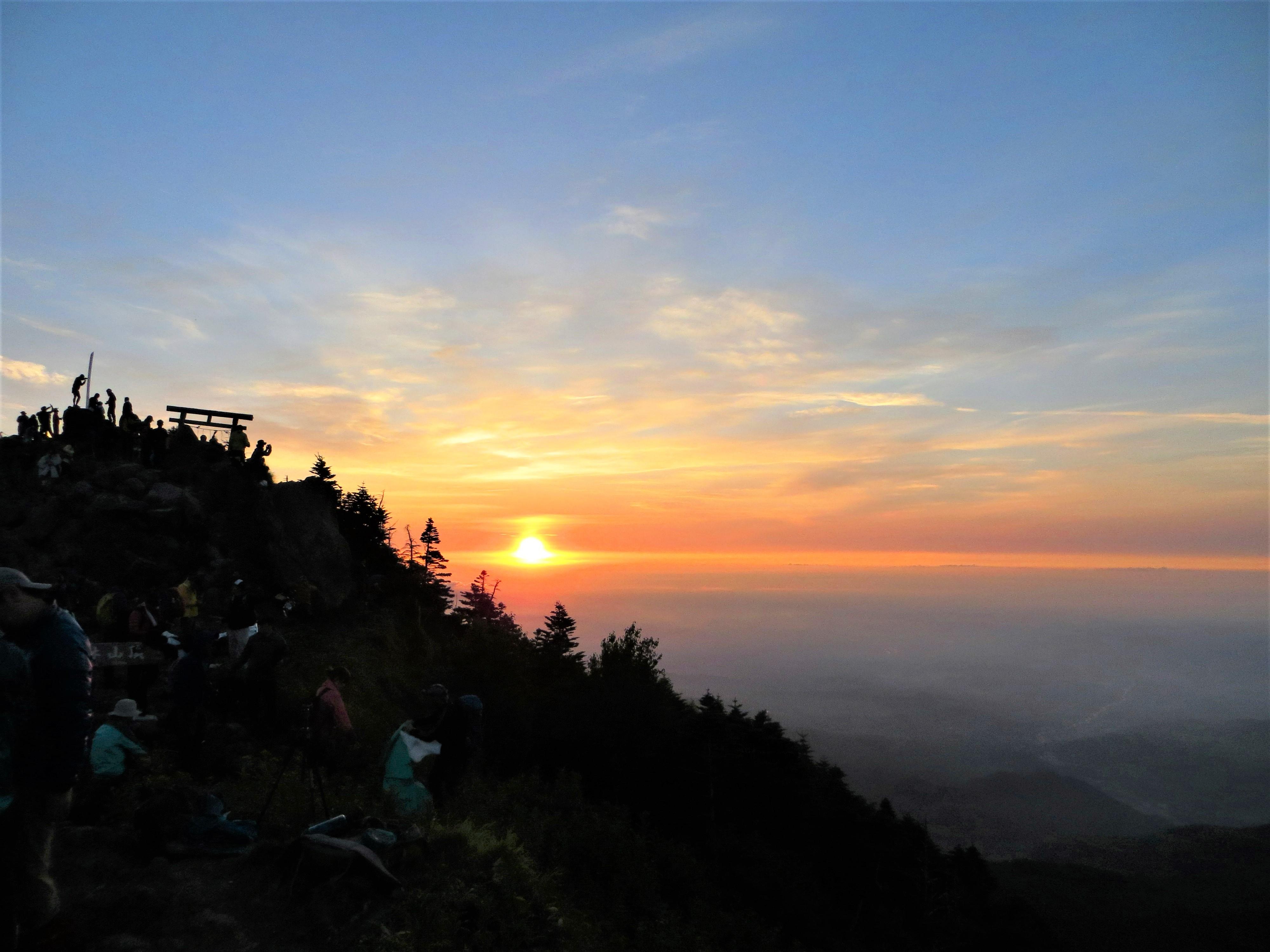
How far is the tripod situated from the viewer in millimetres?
8023

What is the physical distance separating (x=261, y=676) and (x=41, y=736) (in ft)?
30.3

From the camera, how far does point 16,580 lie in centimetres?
450

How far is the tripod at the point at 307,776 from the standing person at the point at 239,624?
5266mm

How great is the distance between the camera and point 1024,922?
44594 millimetres

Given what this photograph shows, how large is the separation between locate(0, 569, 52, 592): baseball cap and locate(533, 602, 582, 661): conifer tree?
30.0 metres

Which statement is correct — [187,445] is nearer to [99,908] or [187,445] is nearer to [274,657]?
[274,657]

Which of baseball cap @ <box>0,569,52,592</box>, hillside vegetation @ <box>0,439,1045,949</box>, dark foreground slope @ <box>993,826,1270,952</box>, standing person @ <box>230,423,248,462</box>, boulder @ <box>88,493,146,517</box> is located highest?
standing person @ <box>230,423,248,462</box>

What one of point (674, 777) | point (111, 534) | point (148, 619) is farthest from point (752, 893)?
point (111, 534)

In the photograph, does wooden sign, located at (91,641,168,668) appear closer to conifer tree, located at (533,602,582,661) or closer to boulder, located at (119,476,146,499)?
boulder, located at (119,476,146,499)

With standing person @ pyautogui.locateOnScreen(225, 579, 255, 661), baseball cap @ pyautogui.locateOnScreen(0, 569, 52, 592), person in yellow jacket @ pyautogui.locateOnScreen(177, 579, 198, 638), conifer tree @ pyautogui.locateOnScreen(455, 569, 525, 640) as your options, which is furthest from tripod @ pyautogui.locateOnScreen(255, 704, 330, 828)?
conifer tree @ pyautogui.locateOnScreen(455, 569, 525, 640)

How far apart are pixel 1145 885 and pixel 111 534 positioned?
5747 inches

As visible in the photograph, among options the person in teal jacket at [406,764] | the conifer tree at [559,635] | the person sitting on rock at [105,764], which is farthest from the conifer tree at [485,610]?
the person sitting on rock at [105,764]

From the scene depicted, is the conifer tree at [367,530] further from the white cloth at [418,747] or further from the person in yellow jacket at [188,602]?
the white cloth at [418,747]

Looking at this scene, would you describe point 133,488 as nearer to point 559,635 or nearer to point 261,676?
point 261,676
